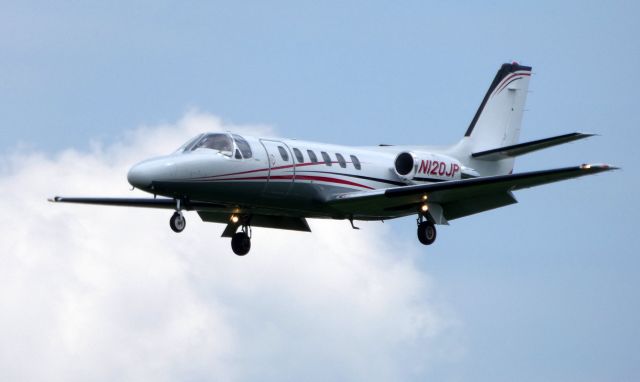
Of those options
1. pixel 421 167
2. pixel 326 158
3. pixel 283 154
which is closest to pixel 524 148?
pixel 421 167

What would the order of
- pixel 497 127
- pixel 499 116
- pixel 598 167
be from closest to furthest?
1. pixel 598 167
2. pixel 497 127
3. pixel 499 116

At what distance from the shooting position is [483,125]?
143 ft

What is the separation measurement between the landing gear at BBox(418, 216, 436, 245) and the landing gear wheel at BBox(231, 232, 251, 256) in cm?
459

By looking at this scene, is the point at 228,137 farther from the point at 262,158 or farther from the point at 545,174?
the point at 545,174

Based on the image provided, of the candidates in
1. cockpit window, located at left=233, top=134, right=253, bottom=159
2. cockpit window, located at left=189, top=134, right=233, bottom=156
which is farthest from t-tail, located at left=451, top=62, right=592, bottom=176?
cockpit window, located at left=189, top=134, right=233, bottom=156

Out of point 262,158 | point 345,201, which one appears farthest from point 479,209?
point 262,158

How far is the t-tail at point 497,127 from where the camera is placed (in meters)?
42.1

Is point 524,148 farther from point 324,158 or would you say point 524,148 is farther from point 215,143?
point 215,143

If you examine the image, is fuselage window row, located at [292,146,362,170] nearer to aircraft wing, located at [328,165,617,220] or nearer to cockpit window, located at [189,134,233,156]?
aircraft wing, located at [328,165,617,220]

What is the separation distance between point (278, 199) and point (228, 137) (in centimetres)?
210

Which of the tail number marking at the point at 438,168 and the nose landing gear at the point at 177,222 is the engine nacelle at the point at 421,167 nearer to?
the tail number marking at the point at 438,168

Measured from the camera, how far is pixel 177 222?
34.3m

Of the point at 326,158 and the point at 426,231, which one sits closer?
the point at 326,158

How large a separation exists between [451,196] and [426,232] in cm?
129
